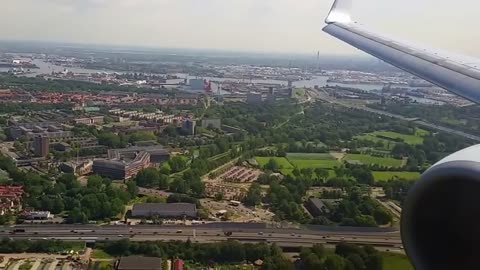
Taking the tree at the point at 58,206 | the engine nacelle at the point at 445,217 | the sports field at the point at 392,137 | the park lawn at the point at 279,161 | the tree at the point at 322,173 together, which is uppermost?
the engine nacelle at the point at 445,217

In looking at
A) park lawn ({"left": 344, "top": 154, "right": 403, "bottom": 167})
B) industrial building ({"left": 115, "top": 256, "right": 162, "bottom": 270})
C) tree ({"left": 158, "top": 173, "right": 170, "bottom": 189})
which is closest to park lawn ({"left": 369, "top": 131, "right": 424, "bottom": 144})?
park lawn ({"left": 344, "top": 154, "right": 403, "bottom": 167})

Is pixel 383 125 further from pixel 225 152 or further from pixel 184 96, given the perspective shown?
pixel 184 96

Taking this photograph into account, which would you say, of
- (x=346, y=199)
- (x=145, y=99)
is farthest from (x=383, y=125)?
(x=145, y=99)

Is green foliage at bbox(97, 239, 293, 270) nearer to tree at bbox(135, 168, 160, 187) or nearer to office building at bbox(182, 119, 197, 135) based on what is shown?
tree at bbox(135, 168, 160, 187)

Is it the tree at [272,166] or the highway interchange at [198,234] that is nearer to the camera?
the highway interchange at [198,234]

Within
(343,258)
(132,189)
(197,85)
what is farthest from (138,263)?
(197,85)

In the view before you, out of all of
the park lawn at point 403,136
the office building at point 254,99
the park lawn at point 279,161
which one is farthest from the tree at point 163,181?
the office building at point 254,99

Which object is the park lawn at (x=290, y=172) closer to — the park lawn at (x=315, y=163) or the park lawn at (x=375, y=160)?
the park lawn at (x=315, y=163)
